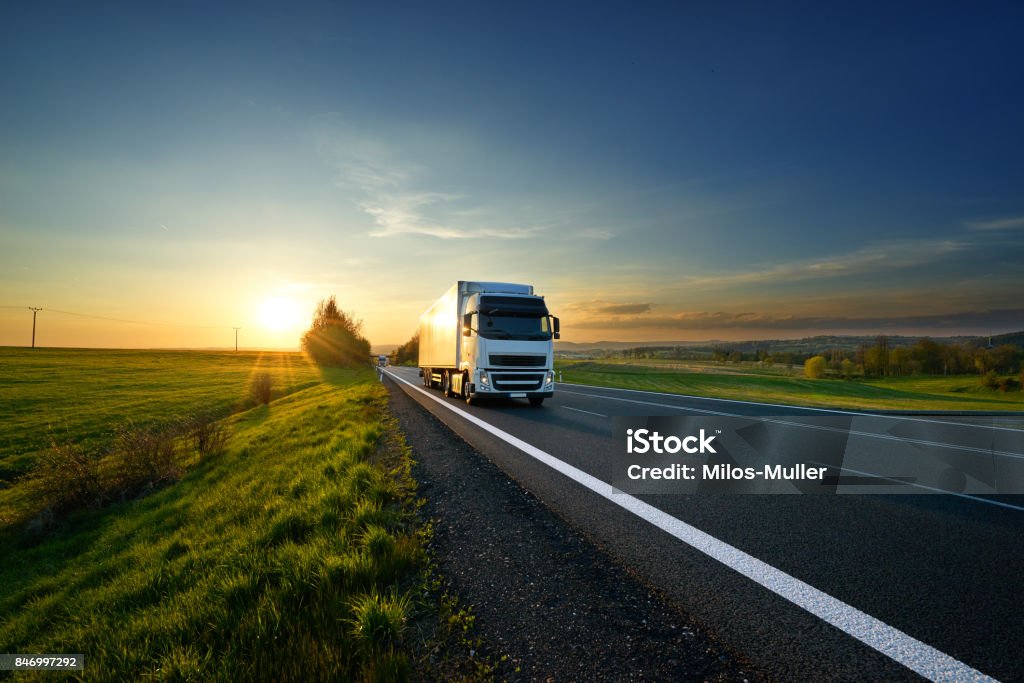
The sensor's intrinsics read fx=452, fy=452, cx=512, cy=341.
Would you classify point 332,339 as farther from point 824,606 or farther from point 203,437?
point 824,606

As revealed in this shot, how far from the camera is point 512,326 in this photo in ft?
46.9

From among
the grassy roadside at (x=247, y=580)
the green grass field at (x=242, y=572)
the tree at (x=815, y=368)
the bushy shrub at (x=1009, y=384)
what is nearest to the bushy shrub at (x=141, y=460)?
the green grass field at (x=242, y=572)

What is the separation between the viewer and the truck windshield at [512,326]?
14.1m

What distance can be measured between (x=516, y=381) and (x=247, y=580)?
1062 centimetres

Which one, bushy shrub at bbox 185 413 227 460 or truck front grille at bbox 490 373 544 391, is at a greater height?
truck front grille at bbox 490 373 544 391

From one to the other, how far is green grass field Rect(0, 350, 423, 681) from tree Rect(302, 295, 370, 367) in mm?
52935

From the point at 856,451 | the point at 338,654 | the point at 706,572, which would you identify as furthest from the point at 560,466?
the point at 856,451

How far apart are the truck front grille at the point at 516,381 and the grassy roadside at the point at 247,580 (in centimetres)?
460

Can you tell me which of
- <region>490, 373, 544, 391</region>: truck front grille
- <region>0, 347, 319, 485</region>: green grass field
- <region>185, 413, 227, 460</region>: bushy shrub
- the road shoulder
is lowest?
<region>0, 347, 319, 485</region>: green grass field

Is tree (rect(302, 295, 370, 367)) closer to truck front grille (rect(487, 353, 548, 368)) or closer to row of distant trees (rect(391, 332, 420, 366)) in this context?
row of distant trees (rect(391, 332, 420, 366))

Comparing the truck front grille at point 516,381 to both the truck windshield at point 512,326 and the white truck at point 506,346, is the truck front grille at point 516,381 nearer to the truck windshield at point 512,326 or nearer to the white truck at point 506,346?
the white truck at point 506,346

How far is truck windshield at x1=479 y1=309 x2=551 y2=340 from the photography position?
1411 centimetres

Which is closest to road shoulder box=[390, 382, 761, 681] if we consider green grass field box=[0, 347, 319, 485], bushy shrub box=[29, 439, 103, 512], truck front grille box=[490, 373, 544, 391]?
truck front grille box=[490, 373, 544, 391]

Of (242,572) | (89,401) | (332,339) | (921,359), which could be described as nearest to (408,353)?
(332,339)
